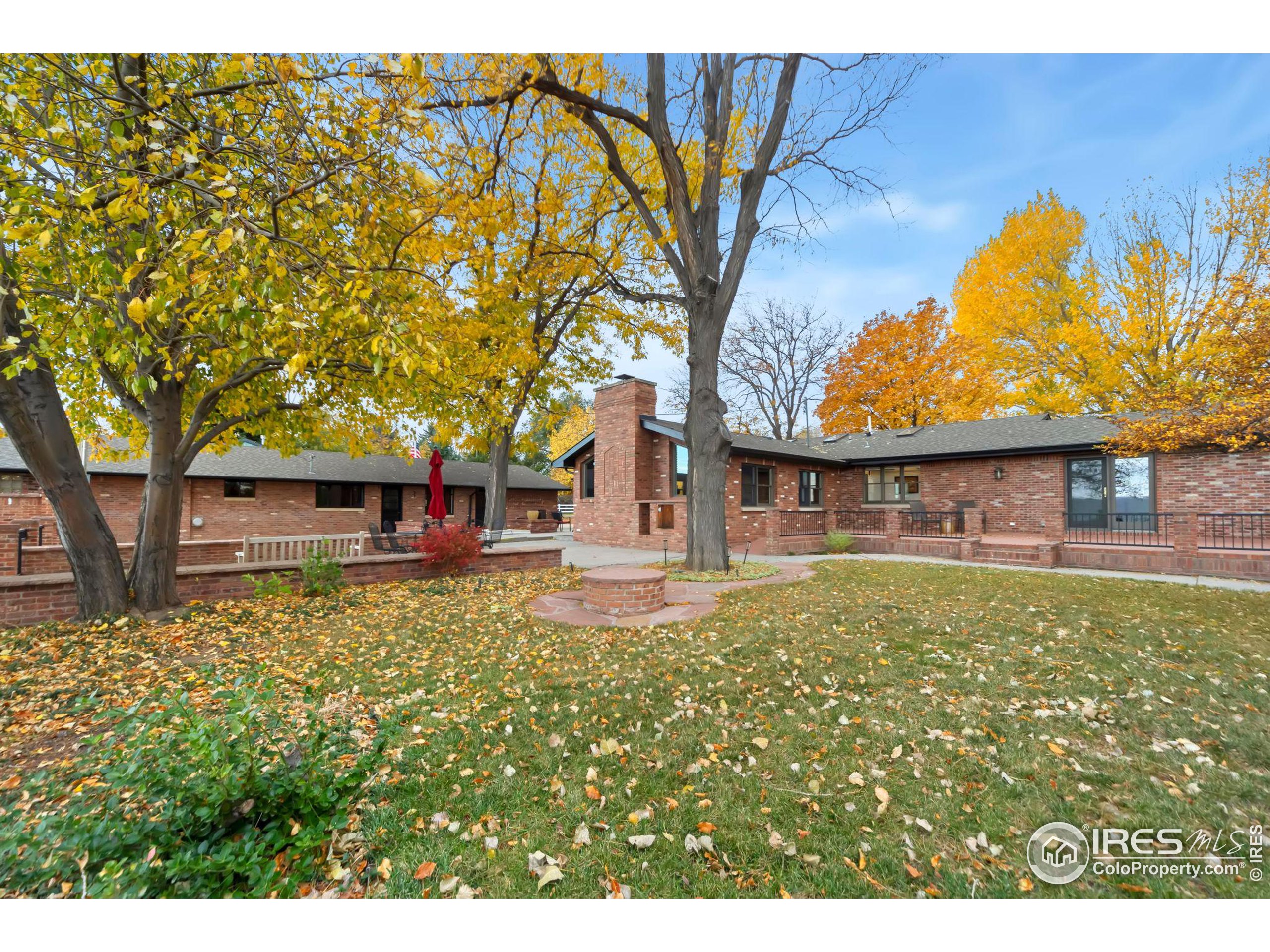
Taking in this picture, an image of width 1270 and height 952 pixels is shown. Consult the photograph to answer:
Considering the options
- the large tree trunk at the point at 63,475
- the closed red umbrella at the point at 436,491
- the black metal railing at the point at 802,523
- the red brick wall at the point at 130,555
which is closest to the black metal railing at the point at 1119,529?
the black metal railing at the point at 802,523

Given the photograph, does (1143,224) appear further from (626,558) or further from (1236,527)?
(626,558)

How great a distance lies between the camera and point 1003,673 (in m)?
4.73

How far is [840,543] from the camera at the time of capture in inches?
604

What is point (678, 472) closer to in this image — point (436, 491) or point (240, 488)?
point (436, 491)

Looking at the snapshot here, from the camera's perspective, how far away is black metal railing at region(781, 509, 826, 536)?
15.6 meters

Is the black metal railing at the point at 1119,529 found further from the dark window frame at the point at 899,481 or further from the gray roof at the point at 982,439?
the dark window frame at the point at 899,481

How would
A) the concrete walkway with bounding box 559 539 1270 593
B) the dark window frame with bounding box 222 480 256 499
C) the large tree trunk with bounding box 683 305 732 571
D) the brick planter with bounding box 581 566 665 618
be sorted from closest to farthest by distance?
the brick planter with bounding box 581 566 665 618 → the concrete walkway with bounding box 559 539 1270 593 → the large tree trunk with bounding box 683 305 732 571 → the dark window frame with bounding box 222 480 256 499

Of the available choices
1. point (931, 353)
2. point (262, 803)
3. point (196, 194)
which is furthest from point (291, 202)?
point (931, 353)

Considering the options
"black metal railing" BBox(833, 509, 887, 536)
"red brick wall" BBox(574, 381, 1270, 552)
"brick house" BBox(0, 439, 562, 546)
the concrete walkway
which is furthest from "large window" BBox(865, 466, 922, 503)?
"brick house" BBox(0, 439, 562, 546)

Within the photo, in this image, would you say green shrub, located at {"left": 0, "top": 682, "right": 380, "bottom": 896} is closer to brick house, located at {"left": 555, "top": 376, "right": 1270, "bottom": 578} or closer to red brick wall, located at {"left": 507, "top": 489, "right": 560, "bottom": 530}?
brick house, located at {"left": 555, "top": 376, "right": 1270, "bottom": 578}

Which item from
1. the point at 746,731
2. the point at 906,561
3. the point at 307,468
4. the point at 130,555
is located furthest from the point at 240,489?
the point at 906,561

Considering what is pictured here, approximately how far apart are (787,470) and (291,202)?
1624cm

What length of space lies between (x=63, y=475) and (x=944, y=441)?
22287 mm

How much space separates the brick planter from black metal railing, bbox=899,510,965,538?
11556 millimetres
